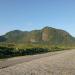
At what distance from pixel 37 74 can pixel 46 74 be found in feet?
2.74

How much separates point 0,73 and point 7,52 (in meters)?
32.1

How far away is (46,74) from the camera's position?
68.1ft

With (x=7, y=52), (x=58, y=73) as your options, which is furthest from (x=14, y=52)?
(x=58, y=73)

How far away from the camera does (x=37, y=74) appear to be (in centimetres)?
2025

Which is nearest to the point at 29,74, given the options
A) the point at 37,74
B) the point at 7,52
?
the point at 37,74

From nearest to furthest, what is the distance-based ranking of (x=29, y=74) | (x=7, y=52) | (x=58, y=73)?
(x=29, y=74) < (x=58, y=73) < (x=7, y=52)

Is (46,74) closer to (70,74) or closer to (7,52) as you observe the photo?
(70,74)

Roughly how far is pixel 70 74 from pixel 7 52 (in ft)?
104

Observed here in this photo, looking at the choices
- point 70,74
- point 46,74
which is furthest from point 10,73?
point 70,74

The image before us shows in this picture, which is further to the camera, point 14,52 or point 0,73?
point 14,52

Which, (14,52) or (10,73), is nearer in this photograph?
(10,73)

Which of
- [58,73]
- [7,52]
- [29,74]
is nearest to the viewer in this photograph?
[29,74]

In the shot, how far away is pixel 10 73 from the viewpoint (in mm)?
20172

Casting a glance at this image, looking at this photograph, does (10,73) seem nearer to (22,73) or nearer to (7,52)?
(22,73)
